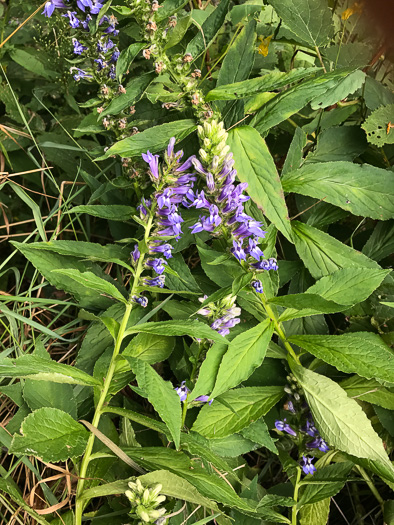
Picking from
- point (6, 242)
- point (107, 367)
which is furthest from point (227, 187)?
point (6, 242)

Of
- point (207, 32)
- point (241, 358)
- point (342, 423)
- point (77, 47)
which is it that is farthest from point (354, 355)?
point (77, 47)

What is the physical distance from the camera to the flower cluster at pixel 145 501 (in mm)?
1224

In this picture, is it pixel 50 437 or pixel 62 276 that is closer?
pixel 50 437

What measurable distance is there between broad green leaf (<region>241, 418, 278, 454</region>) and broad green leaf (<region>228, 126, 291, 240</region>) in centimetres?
60

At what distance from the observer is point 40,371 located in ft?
4.16

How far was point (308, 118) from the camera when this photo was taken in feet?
6.41

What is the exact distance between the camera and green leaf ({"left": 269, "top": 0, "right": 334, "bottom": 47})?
5.69 ft

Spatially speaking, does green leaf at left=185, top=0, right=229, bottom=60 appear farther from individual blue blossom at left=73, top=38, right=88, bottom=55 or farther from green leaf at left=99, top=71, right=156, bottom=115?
individual blue blossom at left=73, top=38, right=88, bottom=55

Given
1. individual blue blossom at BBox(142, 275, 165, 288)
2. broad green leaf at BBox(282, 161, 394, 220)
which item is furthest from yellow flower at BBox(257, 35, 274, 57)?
individual blue blossom at BBox(142, 275, 165, 288)

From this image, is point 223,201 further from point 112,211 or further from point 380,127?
point 380,127

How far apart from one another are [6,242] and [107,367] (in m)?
1.08

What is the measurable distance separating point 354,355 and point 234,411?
1.28ft

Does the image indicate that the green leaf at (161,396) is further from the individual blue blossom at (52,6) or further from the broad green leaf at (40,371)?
the individual blue blossom at (52,6)

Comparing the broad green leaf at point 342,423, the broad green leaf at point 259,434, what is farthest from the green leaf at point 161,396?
the broad green leaf at point 342,423
